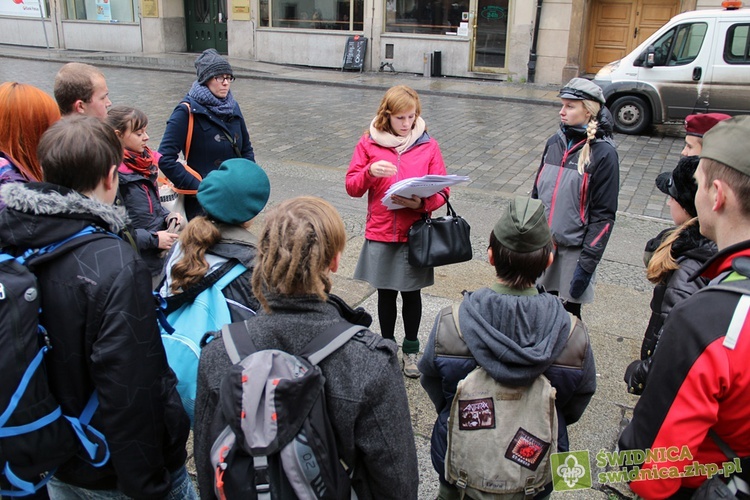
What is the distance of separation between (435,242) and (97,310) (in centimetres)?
203

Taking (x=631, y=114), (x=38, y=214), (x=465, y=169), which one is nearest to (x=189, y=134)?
(x=38, y=214)

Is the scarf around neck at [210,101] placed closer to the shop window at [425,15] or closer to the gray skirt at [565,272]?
the gray skirt at [565,272]

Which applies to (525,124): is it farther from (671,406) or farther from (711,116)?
(671,406)

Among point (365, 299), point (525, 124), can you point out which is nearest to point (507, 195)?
point (365, 299)

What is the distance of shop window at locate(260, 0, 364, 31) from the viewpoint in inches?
739

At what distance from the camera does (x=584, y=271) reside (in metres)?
3.65

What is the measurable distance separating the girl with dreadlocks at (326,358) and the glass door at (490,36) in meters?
16.5

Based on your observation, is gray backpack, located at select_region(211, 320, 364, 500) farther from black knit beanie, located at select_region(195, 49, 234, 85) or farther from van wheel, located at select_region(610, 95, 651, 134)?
van wheel, located at select_region(610, 95, 651, 134)

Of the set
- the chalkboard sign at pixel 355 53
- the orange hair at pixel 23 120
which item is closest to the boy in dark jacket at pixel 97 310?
the orange hair at pixel 23 120

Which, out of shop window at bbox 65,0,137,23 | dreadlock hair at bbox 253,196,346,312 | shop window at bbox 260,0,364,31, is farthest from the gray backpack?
shop window at bbox 65,0,137,23

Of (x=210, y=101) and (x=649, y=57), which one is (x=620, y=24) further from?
(x=210, y=101)

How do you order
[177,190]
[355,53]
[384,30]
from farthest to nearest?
[384,30]
[355,53]
[177,190]

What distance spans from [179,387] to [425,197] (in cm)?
179

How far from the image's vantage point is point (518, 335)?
207 centimetres
